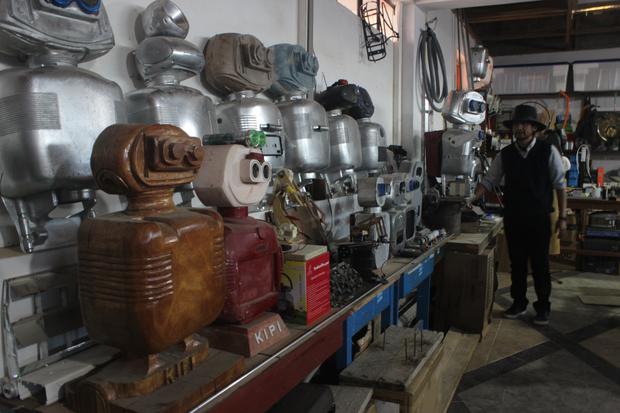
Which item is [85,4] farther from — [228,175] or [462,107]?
[462,107]

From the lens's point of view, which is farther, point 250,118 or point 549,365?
point 549,365

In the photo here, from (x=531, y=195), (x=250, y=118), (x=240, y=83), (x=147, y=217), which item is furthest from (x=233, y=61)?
(x=531, y=195)

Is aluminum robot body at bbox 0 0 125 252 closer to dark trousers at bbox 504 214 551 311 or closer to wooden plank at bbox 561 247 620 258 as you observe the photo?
dark trousers at bbox 504 214 551 311

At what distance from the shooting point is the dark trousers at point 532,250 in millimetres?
3598

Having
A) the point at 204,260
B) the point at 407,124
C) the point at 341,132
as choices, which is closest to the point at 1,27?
the point at 204,260

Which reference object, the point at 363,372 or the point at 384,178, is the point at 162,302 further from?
the point at 384,178

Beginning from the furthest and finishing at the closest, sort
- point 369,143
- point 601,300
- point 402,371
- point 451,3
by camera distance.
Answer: point 601,300 → point 451,3 → point 369,143 → point 402,371

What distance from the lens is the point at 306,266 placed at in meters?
1.56

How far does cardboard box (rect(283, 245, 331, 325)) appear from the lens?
61.7 inches

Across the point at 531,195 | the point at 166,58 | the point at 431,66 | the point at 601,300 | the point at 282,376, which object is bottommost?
the point at 601,300

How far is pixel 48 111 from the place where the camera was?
3.81 feet

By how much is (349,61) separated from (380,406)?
2.19 meters

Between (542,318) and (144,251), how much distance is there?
368 centimetres

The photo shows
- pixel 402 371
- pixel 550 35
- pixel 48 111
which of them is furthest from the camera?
pixel 550 35
